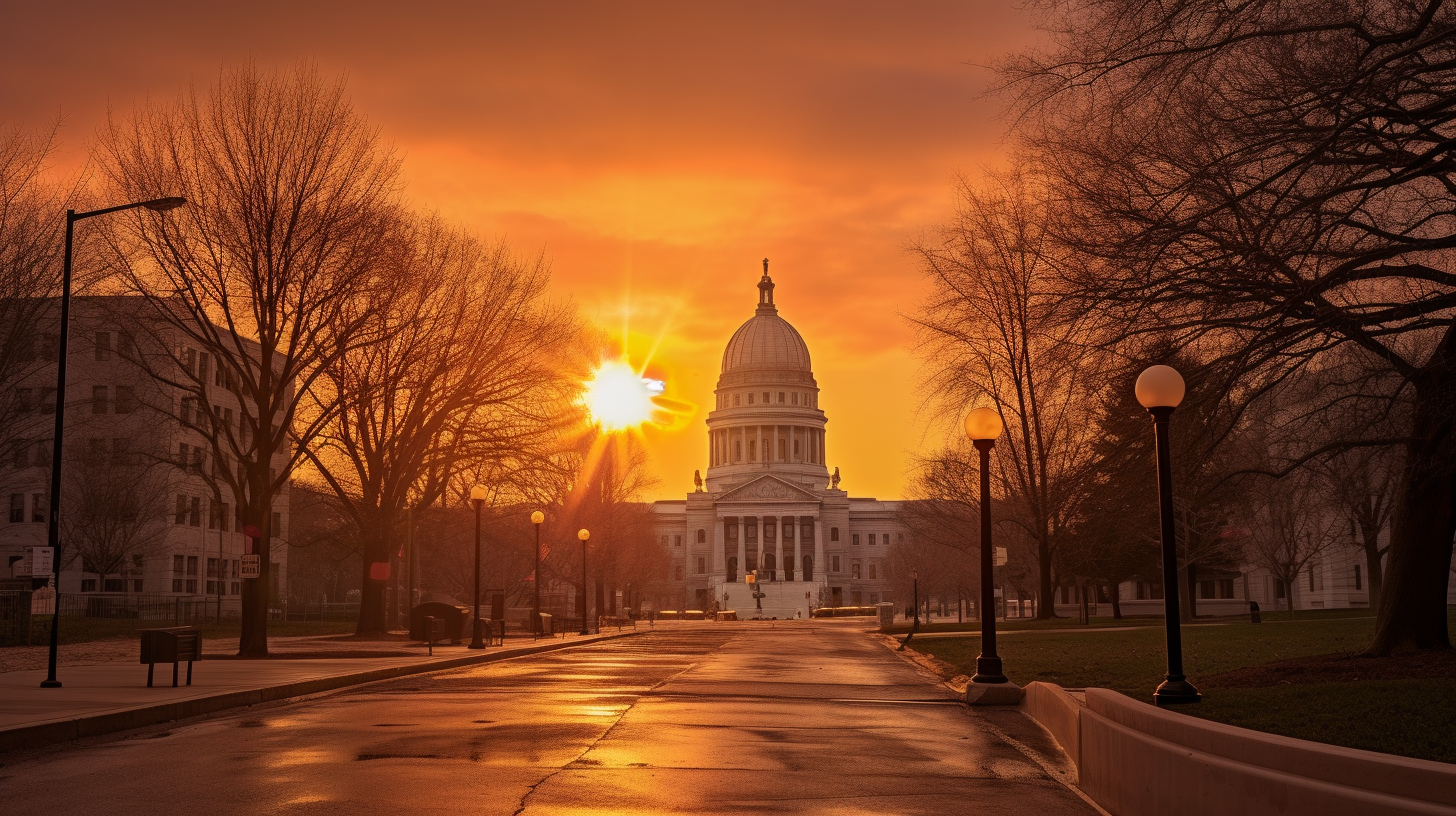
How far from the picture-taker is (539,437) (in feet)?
130

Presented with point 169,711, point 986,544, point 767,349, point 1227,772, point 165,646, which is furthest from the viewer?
point 767,349

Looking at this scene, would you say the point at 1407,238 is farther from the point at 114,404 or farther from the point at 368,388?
the point at 114,404

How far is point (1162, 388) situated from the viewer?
13.6 metres

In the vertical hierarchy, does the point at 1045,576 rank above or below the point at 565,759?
above

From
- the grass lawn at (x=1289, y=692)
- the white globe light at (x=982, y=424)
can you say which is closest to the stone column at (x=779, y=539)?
the grass lawn at (x=1289, y=692)

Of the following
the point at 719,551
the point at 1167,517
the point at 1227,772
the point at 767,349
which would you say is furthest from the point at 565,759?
the point at 767,349

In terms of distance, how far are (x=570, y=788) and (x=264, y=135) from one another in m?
23.8

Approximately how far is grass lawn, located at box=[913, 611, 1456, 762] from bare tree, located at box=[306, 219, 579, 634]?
51.2 feet

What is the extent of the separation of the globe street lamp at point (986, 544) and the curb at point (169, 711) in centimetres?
995

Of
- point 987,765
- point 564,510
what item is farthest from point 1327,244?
point 564,510

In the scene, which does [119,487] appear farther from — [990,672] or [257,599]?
[990,672]

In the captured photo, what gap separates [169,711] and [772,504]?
512 ft

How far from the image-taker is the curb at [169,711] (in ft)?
44.2

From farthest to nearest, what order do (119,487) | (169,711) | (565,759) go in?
(119,487)
(169,711)
(565,759)
